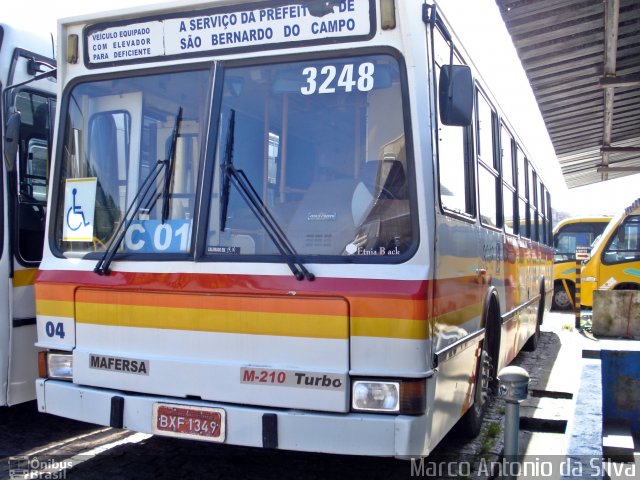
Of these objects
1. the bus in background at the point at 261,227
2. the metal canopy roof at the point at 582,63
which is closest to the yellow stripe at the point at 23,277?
the bus in background at the point at 261,227

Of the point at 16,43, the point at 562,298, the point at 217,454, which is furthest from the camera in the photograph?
the point at 562,298

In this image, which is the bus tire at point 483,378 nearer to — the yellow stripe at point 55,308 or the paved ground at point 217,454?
the paved ground at point 217,454

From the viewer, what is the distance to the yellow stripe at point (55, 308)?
4684mm

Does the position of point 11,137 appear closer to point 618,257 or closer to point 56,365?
point 56,365

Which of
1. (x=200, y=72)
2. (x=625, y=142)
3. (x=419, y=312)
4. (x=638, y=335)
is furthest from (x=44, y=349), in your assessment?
(x=625, y=142)

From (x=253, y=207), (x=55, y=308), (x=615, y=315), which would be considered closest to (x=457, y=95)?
(x=253, y=207)

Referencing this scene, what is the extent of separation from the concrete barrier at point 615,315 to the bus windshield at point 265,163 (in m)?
5.31

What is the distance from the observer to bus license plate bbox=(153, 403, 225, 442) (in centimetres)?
412

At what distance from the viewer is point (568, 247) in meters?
20.3

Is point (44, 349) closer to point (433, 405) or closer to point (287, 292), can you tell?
point (287, 292)

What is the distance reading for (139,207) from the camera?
4539mm

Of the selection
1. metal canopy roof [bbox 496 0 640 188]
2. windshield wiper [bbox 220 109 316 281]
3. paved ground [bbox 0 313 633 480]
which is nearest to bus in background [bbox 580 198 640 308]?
metal canopy roof [bbox 496 0 640 188]

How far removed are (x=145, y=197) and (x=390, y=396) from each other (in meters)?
1.96

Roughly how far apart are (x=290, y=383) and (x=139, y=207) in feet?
4.90
